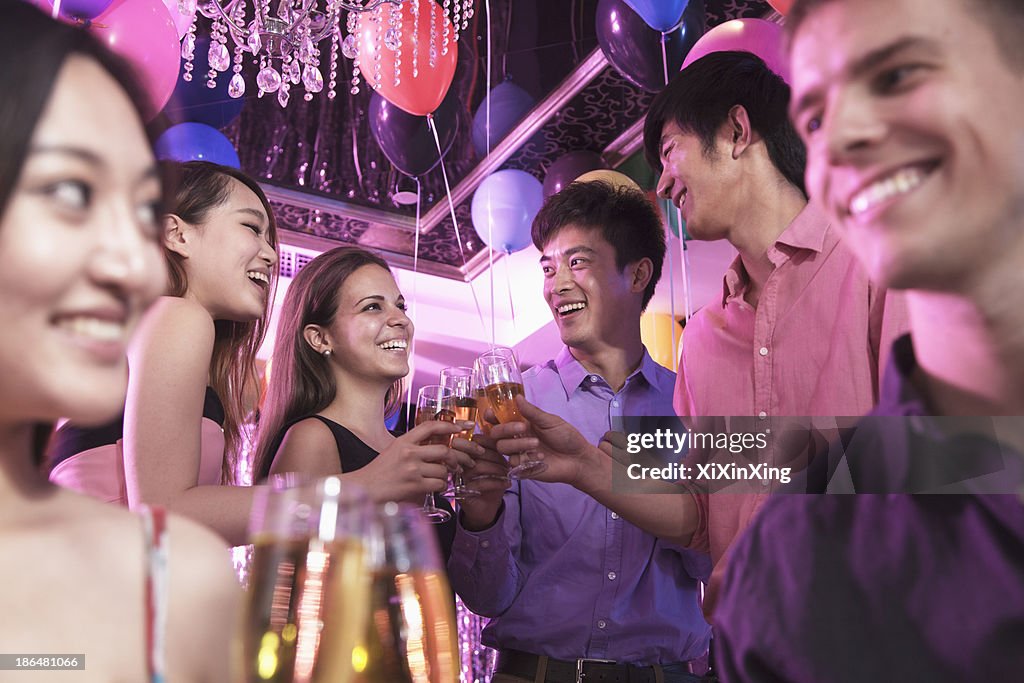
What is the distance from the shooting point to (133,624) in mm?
627

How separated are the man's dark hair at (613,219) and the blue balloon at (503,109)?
6.27 feet

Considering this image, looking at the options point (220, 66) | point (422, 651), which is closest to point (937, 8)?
point (422, 651)

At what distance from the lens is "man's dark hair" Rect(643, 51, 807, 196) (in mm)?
1647

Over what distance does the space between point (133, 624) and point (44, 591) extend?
2.3 inches

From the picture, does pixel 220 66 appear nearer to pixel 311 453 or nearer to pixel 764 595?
pixel 311 453

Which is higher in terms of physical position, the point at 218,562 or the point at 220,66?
the point at 220,66

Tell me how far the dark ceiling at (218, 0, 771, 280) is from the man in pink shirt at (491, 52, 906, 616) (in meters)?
2.16

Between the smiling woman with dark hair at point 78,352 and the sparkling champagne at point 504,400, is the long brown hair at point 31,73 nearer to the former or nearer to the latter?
the smiling woman with dark hair at point 78,352

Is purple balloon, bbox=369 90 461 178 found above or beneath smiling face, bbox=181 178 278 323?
above

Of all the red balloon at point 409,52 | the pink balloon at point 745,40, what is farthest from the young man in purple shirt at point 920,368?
the red balloon at point 409,52

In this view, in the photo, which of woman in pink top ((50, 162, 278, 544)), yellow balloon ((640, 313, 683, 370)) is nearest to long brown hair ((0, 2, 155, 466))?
woman in pink top ((50, 162, 278, 544))

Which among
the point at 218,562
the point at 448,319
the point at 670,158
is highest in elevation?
the point at 448,319

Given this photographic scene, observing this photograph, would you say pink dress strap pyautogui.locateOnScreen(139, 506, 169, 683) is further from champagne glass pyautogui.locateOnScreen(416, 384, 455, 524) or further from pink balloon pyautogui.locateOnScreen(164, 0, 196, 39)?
pink balloon pyautogui.locateOnScreen(164, 0, 196, 39)

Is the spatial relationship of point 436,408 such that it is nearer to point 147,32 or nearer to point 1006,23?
point 1006,23
